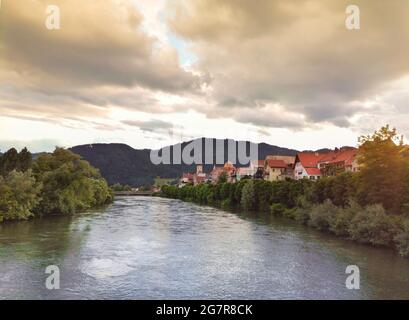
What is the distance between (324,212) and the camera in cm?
4166

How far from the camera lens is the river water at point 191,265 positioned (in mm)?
19469

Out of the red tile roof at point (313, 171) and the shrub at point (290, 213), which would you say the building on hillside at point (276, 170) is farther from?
the shrub at point (290, 213)

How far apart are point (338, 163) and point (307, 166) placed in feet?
33.7

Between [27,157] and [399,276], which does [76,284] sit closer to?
[399,276]

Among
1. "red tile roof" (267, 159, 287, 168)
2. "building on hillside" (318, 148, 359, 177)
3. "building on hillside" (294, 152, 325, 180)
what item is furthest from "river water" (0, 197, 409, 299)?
"red tile roof" (267, 159, 287, 168)

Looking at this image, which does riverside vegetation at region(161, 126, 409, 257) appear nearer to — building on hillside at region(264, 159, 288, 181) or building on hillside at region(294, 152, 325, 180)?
building on hillside at region(294, 152, 325, 180)

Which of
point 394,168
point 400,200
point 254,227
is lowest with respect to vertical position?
point 254,227

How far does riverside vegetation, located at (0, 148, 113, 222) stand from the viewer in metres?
45.4

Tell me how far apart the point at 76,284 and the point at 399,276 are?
18.2 meters

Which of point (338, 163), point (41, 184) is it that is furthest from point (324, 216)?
point (338, 163)

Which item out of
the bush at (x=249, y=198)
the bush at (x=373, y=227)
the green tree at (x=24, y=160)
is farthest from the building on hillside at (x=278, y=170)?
the bush at (x=373, y=227)

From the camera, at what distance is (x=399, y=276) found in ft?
74.5

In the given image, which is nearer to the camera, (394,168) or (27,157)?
(394,168)
